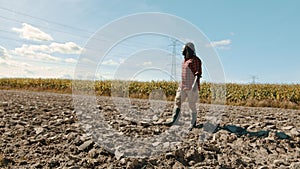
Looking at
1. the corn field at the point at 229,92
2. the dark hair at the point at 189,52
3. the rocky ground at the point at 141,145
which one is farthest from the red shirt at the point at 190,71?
the corn field at the point at 229,92

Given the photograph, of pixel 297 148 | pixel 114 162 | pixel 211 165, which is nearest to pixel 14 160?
pixel 114 162

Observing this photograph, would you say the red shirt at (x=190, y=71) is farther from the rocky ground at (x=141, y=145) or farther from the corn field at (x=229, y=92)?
the corn field at (x=229, y=92)

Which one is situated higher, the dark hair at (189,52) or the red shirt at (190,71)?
the dark hair at (189,52)

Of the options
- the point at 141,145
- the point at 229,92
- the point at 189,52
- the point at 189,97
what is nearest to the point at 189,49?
the point at 189,52

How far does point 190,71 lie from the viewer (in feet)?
19.7

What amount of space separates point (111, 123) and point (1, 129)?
2.53m

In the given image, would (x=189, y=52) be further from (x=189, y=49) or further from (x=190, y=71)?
(x=190, y=71)

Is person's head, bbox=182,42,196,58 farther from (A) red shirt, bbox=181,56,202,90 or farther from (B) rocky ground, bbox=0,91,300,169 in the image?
(B) rocky ground, bbox=0,91,300,169

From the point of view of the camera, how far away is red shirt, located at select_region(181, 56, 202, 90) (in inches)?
235

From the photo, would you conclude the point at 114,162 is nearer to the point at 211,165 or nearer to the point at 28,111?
the point at 211,165

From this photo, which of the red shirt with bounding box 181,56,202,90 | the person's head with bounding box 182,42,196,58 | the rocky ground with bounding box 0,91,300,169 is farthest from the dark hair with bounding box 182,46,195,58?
the rocky ground with bounding box 0,91,300,169

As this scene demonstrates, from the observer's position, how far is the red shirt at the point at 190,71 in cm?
598

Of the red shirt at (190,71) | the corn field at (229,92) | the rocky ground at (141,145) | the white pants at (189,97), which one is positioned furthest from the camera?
the corn field at (229,92)

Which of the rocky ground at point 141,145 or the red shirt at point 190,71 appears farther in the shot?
the red shirt at point 190,71
